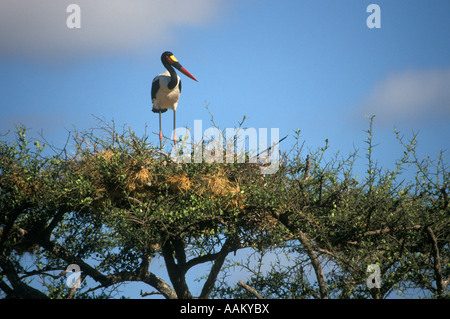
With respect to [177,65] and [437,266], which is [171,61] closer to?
[177,65]

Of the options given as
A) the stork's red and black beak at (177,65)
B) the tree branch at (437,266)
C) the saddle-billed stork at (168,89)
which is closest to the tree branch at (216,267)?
the tree branch at (437,266)

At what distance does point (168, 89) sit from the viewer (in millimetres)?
15898

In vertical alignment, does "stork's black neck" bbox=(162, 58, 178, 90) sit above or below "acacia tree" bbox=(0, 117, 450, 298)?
above

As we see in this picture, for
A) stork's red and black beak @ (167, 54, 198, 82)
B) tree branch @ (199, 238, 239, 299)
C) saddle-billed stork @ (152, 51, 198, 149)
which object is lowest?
tree branch @ (199, 238, 239, 299)

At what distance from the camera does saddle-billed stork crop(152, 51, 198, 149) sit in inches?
629

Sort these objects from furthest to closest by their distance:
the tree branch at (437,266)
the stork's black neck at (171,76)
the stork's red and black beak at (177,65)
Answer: the stork's red and black beak at (177,65)
the stork's black neck at (171,76)
the tree branch at (437,266)

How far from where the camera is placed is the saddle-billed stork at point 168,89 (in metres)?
16.0

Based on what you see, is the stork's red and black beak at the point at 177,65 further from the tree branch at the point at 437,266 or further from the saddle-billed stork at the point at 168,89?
the tree branch at the point at 437,266

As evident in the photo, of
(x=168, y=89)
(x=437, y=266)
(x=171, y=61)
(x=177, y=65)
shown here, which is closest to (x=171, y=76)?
(x=168, y=89)

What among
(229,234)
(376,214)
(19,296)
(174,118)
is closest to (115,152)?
(229,234)

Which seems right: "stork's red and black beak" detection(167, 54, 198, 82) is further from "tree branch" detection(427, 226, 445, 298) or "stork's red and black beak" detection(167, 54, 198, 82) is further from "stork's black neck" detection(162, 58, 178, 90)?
"tree branch" detection(427, 226, 445, 298)

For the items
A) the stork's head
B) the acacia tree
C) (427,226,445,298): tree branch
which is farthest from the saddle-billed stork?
(427,226,445,298): tree branch

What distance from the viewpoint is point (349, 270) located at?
24.8ft
